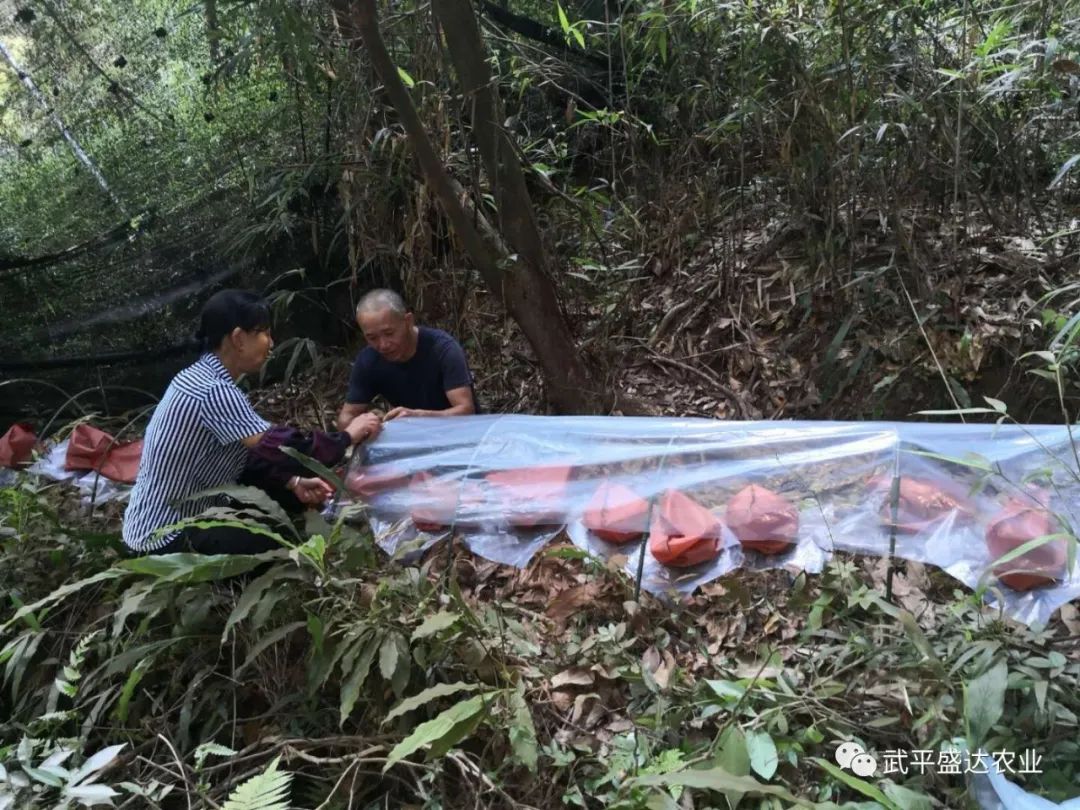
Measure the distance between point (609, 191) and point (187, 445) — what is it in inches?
127

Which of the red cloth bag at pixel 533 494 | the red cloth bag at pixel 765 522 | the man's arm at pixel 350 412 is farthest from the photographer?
the man's arm at pixel 350 412

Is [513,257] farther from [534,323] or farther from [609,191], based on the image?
[609,191]

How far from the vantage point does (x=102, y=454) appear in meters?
3.27

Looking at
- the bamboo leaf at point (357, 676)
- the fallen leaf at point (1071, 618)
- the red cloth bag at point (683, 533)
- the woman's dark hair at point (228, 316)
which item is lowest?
the fallen leaf at point (1071, 618)

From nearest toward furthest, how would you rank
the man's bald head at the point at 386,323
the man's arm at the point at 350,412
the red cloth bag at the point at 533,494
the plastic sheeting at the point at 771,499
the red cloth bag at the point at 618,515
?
the plastic sheeting at the point at 771,499, the red cloth bag at the point at 618,515, the red cloth bag at the point at 533,494, the man's bald head at the point at 386,323, the man's arm at the point at 350,412

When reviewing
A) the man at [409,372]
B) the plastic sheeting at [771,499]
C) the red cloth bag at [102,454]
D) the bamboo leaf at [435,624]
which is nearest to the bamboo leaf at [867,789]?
the plastic sheeting at [771,499]

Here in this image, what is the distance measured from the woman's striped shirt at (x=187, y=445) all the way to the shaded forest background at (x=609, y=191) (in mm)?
1369

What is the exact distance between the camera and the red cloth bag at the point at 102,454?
3.23 metres

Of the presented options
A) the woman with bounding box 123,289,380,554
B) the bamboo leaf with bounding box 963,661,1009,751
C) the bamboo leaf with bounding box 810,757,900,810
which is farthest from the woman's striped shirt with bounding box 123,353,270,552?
the bamboo leaf with bounding box 963,661,1009,751

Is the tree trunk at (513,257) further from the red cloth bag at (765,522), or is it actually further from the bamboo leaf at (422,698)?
the bamboo leaf at (422,698)

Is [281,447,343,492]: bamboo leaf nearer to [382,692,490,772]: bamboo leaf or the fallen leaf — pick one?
[382,692,490,772]: bamboo leaf

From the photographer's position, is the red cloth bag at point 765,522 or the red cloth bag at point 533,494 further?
the red cloth bag at point 533,494

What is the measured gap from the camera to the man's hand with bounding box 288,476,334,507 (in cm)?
247

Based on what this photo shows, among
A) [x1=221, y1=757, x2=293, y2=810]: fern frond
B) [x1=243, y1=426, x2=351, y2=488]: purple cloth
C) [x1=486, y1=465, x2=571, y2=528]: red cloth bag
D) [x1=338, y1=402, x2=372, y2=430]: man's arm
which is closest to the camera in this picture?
[x1=221, y1=757, x2=293, y2=810]: fern frond
